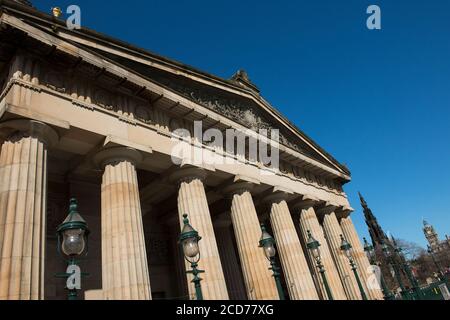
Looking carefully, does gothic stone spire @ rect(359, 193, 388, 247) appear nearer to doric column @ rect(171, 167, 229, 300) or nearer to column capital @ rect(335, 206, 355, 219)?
column capital @ rect(335, 206, 355, 219)

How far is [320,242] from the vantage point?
70.8ft

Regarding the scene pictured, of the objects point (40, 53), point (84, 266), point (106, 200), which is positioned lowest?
point (84, 266)

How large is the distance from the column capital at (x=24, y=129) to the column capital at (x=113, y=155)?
2.15m

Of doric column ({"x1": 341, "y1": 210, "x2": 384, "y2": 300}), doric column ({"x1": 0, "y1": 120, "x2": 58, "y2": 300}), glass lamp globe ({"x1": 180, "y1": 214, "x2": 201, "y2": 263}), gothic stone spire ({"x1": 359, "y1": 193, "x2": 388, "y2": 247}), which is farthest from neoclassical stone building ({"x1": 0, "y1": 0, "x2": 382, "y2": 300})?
gothic stone spire ({"x1": 359, "y1": 193, "x2": 388, "y2": 247})

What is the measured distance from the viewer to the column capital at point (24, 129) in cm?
965

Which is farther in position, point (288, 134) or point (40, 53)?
point (288, 134)

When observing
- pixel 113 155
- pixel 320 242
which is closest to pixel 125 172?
pixel 113 155

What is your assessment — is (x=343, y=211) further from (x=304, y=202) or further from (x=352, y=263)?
(x=352, y=263)

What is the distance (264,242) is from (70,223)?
21.5 ft

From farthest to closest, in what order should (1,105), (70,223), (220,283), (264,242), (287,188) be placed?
(287,188)
(220,283)
(264,242)
(1,105)
(70,223)

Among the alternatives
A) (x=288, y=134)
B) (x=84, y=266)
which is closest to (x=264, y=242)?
(x=84, y=266)

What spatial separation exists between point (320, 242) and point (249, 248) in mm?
7389
